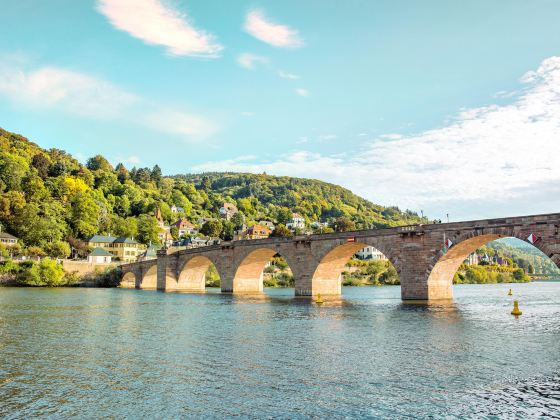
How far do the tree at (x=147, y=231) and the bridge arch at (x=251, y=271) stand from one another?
217 feet

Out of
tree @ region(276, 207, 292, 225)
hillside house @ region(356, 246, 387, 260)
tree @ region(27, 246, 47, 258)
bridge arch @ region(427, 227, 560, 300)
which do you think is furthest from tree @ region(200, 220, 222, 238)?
bridge arch @ region(427, 227, 560, 300)

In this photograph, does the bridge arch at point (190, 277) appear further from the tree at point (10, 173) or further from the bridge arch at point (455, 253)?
the tree at point (10, 173)

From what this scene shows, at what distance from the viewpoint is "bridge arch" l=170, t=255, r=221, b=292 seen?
3223 inches

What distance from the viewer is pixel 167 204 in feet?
560

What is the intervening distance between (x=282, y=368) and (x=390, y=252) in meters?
29.8

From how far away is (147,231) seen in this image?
435 ft

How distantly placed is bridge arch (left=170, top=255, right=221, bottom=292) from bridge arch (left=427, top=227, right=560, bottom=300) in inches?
1686

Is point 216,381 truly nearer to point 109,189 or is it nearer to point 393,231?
point 393,231

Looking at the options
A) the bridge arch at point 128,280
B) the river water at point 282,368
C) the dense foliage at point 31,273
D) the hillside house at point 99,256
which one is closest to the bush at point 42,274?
the dense foliage at point 31,273

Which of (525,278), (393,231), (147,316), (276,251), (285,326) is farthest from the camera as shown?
(525,278)

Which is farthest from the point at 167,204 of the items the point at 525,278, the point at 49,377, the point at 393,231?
the point at 49,377

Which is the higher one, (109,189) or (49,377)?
(109,189)

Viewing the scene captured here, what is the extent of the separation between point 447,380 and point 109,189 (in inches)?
5887

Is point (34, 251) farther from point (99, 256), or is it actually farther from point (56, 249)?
point (99, 256)
